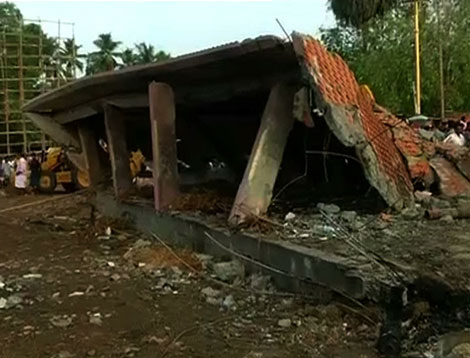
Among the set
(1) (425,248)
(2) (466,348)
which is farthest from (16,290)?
(2) (466,348)

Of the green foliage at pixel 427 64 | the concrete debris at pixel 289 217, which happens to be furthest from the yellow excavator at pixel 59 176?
the green foliage at pixel 427 64

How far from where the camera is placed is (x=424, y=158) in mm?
8492

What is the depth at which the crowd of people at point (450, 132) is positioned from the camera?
10.7 meters

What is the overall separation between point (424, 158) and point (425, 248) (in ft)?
9.53

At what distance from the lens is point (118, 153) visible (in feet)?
37.2

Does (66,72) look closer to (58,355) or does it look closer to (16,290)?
(16,290)

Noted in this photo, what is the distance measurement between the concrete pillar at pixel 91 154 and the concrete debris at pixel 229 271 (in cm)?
702

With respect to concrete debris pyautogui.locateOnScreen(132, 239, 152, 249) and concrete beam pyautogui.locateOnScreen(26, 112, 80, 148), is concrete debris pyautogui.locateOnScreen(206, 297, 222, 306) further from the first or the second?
concrete beam pyautogui.locateOnScreen(26, 112, 80, 148)

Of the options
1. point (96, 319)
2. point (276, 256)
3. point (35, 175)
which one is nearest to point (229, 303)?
point (276, 256)

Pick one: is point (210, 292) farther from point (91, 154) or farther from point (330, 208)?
point (91, 154)

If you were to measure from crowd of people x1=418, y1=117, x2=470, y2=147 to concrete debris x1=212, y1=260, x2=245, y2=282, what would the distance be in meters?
4.09

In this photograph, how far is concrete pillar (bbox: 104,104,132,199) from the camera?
11.1 metres

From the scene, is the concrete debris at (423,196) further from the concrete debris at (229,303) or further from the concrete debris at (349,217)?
the concrete debris at (229,303)

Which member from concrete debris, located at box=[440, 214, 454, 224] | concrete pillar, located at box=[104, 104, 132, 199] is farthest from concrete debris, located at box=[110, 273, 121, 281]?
concrete pillar, located at box=[104, 104, 132, 199]
